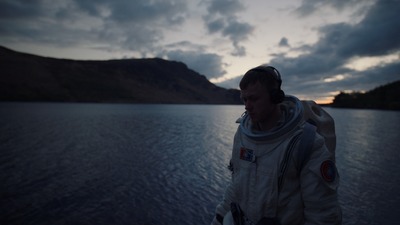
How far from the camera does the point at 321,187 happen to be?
2285 millimetres

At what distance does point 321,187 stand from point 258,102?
1.05m

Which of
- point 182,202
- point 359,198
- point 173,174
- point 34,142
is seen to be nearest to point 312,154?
point 182,202

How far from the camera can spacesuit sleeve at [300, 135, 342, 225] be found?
2264 millimetres

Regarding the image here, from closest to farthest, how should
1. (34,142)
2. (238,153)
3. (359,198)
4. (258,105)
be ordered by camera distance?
1. (258,105)
2. (238,153)
3. (359,198)
4. (34,142)

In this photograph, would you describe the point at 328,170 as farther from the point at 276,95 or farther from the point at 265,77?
the point at 265,77

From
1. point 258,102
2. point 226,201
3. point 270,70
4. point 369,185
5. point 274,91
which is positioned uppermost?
point 270,70

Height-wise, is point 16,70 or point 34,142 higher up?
point 16,70

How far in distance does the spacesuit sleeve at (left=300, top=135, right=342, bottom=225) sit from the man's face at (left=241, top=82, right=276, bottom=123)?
2.06ft

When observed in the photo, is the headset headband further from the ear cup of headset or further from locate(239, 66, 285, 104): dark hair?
the ear cup of headset

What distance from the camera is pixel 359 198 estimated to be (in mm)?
13531

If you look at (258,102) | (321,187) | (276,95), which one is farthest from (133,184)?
(321,187)

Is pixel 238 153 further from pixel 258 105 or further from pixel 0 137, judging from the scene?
pixel 0 137

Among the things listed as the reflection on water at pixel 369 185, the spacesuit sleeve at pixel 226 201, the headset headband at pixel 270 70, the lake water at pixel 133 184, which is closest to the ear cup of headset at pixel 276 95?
the headset headband at pixel 270 70

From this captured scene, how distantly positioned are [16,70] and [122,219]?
669ft
